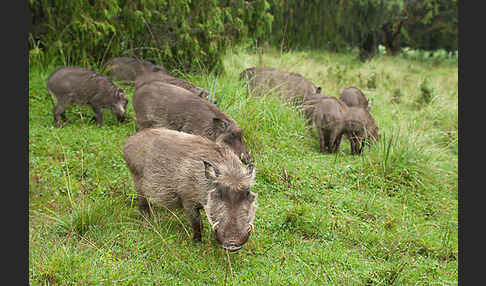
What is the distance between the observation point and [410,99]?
43.1ft

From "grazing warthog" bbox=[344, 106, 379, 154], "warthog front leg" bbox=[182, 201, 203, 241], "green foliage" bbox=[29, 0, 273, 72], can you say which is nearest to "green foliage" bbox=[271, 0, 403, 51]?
"green foliage" bbox=[29, 0, 273, 72]

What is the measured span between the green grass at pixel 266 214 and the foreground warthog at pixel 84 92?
296mm

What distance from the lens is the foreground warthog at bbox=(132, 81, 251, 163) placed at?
21.3ft

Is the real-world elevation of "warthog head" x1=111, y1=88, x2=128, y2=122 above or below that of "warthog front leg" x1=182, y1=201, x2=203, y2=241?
above

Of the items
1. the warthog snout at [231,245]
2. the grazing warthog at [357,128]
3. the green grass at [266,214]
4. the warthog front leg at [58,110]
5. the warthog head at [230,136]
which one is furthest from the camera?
the grazing warthog at [357,128]

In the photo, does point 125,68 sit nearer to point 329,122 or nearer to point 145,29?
point 145,29

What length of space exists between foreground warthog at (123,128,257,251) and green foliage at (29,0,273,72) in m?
4.74

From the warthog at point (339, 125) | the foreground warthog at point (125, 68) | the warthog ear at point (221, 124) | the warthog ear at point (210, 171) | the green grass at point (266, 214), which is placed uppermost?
the foreground warthog at point (125, 68)

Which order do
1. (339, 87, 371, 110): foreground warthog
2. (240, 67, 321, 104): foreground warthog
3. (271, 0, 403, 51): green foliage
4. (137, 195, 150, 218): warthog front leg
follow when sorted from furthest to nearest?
(271, 0, 403, 51): green foliage
(339, 87, 371, 110): foreground warthog
(240, 67, 321, 104): foreground warthog
(137, 195, 150, 218): warthog front leg

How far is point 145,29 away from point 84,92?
292 cm

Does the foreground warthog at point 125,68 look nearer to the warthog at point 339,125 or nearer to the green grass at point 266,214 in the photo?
the green grass at point 266,214

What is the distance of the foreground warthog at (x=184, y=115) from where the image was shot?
6500 mm

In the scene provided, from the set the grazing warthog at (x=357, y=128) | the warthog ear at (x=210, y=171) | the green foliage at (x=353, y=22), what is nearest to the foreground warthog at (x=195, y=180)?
the warthog ear at (x=210, y=171)

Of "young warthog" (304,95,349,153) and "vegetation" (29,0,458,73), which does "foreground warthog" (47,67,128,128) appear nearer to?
"vegetation" (29,0,458,73)
